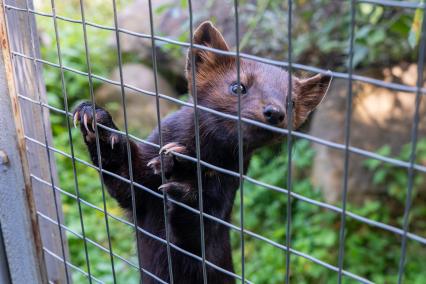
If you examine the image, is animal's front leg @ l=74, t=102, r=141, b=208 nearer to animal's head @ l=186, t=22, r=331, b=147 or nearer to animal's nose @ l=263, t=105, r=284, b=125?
animal's head @ l=186, t=22, r=331, b=147

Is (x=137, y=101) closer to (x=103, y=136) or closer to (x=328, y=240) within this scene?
(x=328, y=240)

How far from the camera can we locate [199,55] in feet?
8.02

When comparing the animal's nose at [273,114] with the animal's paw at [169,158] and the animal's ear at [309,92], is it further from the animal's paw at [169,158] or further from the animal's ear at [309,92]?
the animal's ear at [309,92]

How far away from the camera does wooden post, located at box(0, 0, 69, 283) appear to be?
2.12 m

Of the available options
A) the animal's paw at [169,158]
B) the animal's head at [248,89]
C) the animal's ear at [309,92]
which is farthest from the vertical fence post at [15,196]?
the animal's ear at [309,92]

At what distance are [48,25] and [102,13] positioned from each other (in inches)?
57.9

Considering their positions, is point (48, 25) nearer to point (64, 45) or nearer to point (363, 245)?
point (64, 45)

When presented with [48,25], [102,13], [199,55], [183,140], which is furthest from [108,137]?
[102,13]

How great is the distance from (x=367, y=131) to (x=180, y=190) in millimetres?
3521

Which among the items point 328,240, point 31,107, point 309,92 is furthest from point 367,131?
point 31,107

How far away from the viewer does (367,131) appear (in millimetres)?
5184

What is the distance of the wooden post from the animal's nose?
2.82 ft

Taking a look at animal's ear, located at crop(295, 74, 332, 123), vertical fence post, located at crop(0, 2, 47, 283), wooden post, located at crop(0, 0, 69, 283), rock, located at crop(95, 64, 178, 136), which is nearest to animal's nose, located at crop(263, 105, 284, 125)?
animal's ear, located at crop(295, 74, 332, 123)

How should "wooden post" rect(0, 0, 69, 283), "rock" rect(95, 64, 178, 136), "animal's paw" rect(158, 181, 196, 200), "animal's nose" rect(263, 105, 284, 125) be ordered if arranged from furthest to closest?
"rock" rect(95, 64, 178, 136)
"wooden post" rect(0, 0, 69, 283)
"animal's paw" rect(158, 181, 196, 200)
"animal's nose" rect(263, 105, 284, 125)
